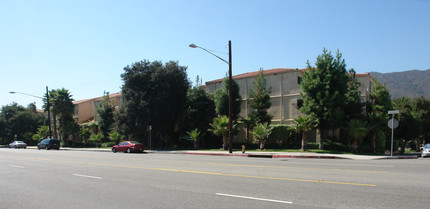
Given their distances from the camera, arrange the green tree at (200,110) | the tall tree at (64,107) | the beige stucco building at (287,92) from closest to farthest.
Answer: the beige stucco building at (287,92) → the green tree at (200,110) → the tall tree at (64,107)

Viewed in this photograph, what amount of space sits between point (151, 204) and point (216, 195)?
5.47 ft

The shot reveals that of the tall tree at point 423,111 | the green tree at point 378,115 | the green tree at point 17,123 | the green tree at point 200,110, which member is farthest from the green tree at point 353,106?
the green tree at point 17,123

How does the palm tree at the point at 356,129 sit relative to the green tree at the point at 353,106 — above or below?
below

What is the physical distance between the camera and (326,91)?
25.7m

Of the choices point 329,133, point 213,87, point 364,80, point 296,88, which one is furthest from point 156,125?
point 364,80

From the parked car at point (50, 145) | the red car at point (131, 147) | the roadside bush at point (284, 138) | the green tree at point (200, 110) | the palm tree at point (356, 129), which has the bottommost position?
the parked car at point (50, 145)

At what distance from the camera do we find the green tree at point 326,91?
2595 cm

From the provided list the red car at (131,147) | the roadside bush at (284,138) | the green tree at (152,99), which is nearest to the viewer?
the red car at (131,147)

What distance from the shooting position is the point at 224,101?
106ft

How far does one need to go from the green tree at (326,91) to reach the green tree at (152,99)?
1638cm

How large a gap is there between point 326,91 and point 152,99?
1982cm

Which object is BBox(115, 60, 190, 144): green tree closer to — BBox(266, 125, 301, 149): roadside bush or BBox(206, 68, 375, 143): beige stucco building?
BBox(206, 68, 375, 143): beige stucco building

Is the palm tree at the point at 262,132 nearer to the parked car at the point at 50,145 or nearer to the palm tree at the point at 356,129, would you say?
the palm tree at the point at 356,129

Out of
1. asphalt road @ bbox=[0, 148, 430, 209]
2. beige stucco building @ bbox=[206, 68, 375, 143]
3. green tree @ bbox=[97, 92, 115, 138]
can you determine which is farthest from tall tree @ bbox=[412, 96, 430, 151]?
green tree @ bbox=[97, 92, 115, 138]
